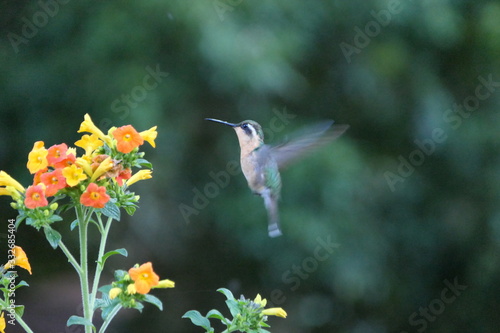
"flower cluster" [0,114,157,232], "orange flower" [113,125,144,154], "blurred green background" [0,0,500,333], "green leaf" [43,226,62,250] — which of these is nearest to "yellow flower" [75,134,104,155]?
"flower cluster" [0,114,157,232]

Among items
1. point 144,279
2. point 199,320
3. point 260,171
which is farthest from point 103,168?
point 260,171

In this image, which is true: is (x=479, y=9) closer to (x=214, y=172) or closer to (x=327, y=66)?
(x=327, y=66)

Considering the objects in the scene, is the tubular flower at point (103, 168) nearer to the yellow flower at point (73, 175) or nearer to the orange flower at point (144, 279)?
the yellow flower at point (73, 175)

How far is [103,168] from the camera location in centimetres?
165

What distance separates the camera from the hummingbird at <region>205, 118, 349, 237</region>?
7.43 ft

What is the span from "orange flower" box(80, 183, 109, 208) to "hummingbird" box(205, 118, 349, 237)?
676 millimetres

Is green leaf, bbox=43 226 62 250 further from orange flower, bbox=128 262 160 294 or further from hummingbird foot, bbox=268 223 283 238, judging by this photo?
hummingbird foot, bbox=268 223 283 238

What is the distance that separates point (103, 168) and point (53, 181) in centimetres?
12

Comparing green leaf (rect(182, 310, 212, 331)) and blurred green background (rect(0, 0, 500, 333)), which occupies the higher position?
blurred green background (rect(0, 0, 500, 333))

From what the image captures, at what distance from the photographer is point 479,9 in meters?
5.19

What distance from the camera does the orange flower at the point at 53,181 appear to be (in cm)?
160

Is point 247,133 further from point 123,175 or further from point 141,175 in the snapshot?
point 123,175

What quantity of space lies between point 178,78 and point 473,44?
91.5 inches

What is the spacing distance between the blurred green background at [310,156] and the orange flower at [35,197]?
2.80m
